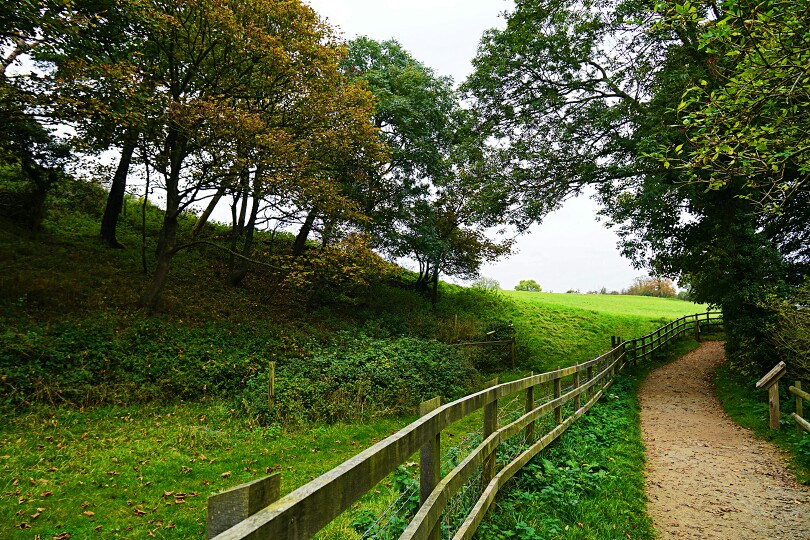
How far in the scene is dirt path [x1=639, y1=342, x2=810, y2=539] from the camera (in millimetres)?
4887

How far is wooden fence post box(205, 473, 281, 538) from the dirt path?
530 cm

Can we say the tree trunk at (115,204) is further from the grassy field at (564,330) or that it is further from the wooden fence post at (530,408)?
the grassy field at (564,330)

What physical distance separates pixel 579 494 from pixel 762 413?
7.80 m

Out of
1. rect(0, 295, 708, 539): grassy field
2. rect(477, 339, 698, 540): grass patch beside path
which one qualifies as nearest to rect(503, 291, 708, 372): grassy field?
rect(0, 295, 708, 539): grassy field

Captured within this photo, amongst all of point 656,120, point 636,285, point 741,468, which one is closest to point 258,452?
point 741,468

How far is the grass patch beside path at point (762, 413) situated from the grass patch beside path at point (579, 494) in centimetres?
229

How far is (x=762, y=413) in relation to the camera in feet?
32.3

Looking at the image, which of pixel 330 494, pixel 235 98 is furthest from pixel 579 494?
pixel 235 98

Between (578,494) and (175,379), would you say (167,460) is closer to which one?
(175,379)

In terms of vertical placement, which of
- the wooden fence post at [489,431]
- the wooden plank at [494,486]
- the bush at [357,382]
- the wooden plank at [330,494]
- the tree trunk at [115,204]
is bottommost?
the bush at [357,382]

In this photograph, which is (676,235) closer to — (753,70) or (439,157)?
(439,157)

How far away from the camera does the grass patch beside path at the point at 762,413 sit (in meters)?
6.92

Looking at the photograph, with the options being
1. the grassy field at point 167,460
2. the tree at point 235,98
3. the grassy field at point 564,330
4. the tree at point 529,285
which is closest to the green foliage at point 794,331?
the grassy field at point 167,460

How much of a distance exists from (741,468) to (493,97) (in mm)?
13344
